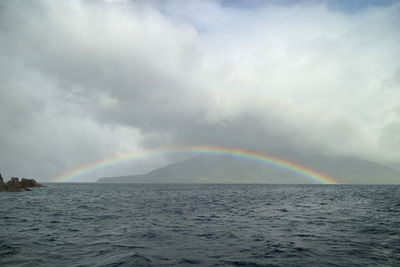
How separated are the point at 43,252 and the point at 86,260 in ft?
14.0

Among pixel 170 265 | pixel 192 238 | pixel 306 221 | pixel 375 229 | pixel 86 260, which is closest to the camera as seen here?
pixel 170 265

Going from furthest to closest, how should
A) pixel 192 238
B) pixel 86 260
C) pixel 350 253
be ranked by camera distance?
pixel 192 238 → pixel 350 253 → pixel 86 260

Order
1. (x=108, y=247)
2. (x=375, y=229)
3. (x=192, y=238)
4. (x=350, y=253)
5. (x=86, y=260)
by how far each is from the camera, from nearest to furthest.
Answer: (x=86, y=260)
(x=350, y=253)
(x=108, y=247)
(x=192, y=238)
(x=375, y=229)

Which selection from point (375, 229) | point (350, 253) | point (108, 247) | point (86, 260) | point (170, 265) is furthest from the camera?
point (375, 229)

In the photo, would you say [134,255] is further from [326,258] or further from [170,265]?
[326,258]

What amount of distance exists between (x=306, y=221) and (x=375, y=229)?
728 cm

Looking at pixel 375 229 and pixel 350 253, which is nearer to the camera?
pixel 350 253

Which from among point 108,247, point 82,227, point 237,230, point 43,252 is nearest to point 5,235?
point 82,227

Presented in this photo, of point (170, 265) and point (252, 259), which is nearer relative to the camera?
point (170, 265)

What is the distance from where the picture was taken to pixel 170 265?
1420cm

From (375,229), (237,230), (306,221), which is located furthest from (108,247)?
(375,229)

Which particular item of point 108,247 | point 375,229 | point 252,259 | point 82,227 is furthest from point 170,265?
point 375,229

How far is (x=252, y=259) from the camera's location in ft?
50.1

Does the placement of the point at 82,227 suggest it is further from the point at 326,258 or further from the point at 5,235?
the point at 326,258
